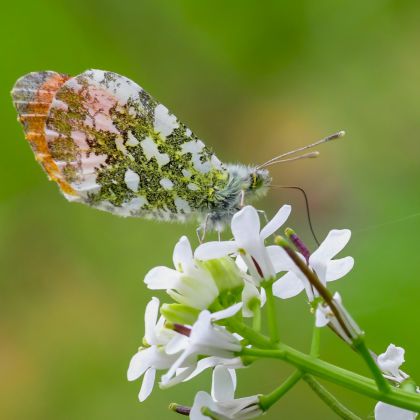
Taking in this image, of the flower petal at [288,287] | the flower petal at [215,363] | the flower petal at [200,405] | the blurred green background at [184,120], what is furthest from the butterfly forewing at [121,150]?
the blurred green background at [184,120]

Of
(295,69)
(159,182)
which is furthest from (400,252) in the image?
(295,69)

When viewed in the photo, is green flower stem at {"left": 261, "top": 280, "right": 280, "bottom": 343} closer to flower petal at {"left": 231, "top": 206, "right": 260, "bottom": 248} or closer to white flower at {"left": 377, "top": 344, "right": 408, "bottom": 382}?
flower petal at {"left": 231, "top": 206, "right": 260, "bottom": 248}

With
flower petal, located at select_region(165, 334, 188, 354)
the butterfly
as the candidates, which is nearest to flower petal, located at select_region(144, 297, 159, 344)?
flower petal, located at select_region(165, 334, 188, 354)

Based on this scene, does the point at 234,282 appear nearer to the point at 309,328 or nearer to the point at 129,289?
the point at 309,328

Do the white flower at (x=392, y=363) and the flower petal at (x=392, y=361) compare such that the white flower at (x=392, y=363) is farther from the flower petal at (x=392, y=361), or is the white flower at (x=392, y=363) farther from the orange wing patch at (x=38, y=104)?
the orange wing patch at (x=38, y=104)

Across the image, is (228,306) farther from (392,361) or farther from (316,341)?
(392,361)

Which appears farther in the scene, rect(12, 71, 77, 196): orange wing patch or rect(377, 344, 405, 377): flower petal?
rect(12, 71, 77, 196): orange wing patch

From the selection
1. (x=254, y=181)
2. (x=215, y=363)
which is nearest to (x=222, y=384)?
(x=215, y=363)

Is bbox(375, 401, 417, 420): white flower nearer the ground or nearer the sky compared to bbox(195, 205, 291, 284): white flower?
nearer the ground
